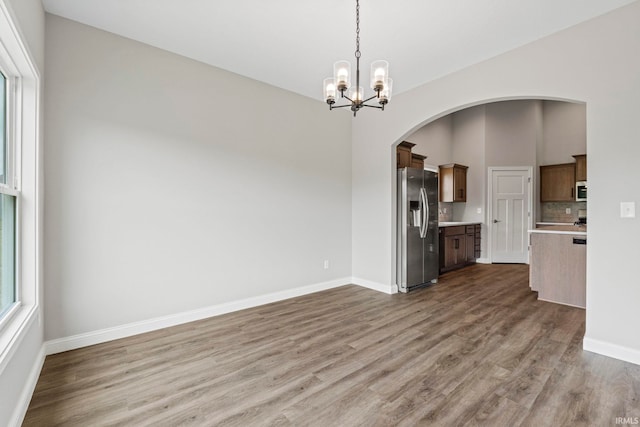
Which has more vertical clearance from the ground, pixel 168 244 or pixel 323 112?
pixel 323 112

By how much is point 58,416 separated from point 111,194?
5.93 ft

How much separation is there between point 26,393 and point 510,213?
8183 millimetres

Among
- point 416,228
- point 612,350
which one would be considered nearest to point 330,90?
point 416,228

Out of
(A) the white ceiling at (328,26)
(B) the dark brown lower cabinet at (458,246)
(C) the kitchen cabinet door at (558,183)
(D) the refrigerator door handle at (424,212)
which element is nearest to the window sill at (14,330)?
(A) the white ceiling at (328,26)

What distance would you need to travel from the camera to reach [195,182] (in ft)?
10.7

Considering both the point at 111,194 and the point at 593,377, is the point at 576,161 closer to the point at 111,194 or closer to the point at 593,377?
the point at 593,377

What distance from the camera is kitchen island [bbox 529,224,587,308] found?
363 centimetres

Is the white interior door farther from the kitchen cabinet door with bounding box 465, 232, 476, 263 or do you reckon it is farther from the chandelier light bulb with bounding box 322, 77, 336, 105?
the chandelier light bulb with bounding box 322, 77, 336, 105

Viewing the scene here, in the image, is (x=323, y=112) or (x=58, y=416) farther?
(x=323, y=112)

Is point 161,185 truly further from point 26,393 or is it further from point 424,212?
point 424,212

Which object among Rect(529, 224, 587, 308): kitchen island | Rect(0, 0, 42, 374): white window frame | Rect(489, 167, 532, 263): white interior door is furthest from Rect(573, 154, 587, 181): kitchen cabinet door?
Rect(0, 0, 42, 374): white window frame

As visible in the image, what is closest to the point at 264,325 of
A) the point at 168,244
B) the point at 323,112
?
the point at 168,244

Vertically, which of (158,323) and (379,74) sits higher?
(379,74)

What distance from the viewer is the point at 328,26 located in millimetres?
2686
